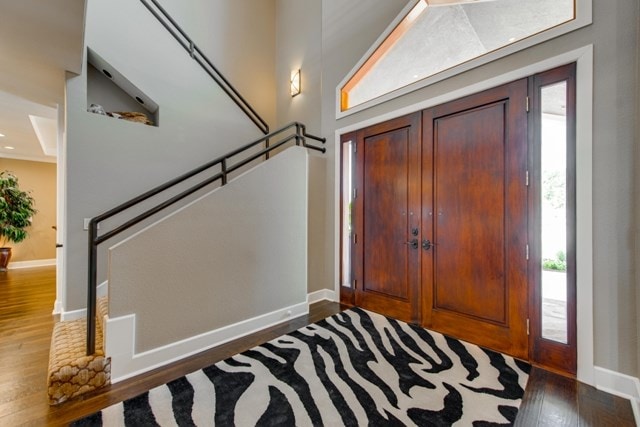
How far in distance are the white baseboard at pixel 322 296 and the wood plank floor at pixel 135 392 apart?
2.90 ft

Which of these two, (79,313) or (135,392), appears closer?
(135,392)

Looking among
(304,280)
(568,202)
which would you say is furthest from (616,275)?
(304,280)

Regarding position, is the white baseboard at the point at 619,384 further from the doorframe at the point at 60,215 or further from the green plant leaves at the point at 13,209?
the green plant leaves at the point at 13,209

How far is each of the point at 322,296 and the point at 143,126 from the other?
3391 mm

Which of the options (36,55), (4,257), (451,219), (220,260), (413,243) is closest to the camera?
(36,55)

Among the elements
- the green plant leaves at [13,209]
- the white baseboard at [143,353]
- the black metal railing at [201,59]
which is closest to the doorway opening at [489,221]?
the white baseboard at [143,353]

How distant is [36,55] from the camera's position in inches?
99.2

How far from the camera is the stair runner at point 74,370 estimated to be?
1784mm

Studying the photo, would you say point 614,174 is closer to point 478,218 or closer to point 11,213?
point 478,218

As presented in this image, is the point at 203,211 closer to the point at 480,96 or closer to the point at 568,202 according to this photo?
the point at 480,96

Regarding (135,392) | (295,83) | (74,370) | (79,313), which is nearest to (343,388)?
(135,392)

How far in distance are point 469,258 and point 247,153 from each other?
145 inches

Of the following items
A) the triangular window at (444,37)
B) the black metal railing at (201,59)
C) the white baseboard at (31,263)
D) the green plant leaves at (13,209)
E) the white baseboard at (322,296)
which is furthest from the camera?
the white baseboard at (31,263)

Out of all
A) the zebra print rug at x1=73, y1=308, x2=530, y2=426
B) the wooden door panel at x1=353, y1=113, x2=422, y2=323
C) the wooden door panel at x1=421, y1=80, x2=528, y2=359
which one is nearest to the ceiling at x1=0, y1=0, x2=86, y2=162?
Result: the zebra print rug at x1=73, y1=308, x2=530, y2=426
